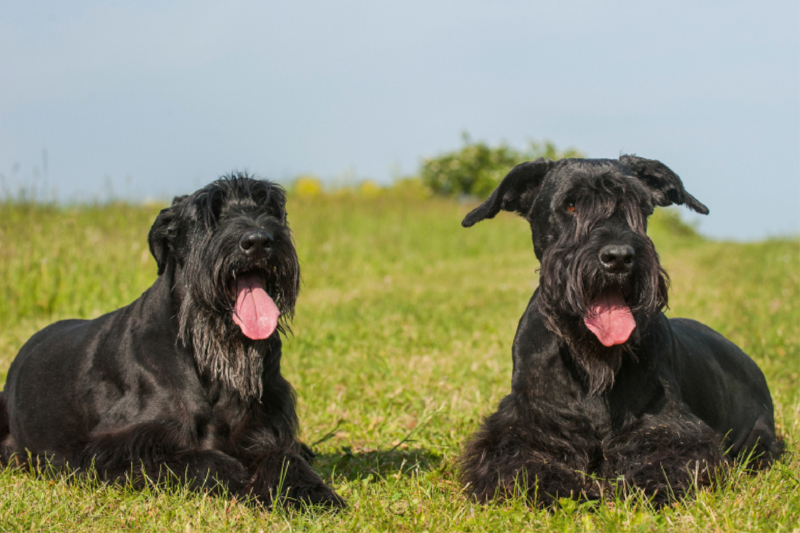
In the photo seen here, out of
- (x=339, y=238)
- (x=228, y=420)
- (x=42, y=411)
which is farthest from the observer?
(x=339, y=238)

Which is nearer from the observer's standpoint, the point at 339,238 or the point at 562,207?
the point at 562,207

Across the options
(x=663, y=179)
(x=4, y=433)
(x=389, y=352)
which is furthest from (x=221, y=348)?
(x=389, y=352)

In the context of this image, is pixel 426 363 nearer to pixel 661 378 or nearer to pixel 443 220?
pixel 661 378

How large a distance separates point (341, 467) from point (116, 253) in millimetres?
7411

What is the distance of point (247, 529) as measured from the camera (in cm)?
304

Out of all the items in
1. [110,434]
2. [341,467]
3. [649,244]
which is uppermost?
[649,244]

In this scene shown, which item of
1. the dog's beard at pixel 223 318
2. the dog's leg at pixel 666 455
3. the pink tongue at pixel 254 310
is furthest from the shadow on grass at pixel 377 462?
the dog's leg at pixel 666 455

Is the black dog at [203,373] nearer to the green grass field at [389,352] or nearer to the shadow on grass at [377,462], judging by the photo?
the green grass field at [389,352]

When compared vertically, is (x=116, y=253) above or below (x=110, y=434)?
above

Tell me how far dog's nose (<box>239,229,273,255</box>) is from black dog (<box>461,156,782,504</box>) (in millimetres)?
1071

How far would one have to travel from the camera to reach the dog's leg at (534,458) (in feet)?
11.0

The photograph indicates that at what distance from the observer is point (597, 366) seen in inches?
135

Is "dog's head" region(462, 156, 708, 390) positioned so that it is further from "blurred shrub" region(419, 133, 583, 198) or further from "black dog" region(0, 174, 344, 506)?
"blurred shrub" region(419, 133, 583, 198)

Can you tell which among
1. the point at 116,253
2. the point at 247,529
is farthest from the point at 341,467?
the point at 116,253
